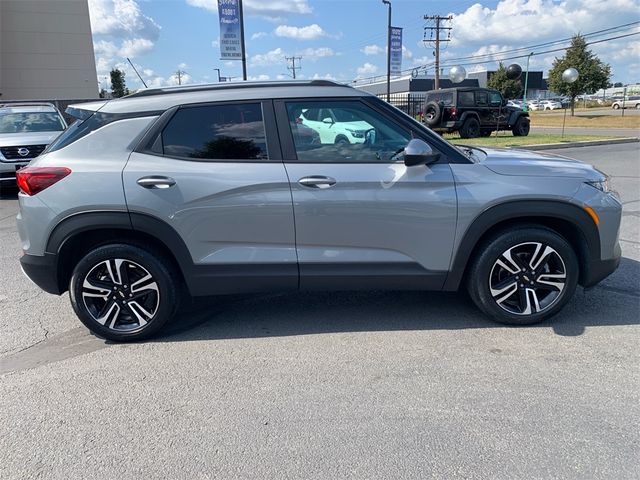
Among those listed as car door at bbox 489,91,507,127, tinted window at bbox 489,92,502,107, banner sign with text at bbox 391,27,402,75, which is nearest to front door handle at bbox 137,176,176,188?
car door at bbox 489,91,507,127

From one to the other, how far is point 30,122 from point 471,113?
17.1 m

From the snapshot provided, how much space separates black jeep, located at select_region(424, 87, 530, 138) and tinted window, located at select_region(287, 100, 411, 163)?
18.4 m

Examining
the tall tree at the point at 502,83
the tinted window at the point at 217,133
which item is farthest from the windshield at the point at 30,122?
the tall tree at the point at 502,83

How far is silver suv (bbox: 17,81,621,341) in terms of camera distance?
132 inches

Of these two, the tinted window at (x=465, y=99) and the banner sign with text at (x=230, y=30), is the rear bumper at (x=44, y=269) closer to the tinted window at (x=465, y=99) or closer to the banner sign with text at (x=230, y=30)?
the banner sign with text at (x=230, y=30)

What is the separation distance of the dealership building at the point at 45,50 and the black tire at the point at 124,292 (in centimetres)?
4041

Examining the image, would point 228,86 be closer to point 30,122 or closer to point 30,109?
point 30,122

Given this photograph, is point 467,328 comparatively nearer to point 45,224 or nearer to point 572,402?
point 572,402

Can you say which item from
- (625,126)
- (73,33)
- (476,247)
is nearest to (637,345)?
(476,247)

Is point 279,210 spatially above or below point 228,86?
below

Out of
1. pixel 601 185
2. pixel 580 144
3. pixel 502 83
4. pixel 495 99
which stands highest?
pixel 502 83

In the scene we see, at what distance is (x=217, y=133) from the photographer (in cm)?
346

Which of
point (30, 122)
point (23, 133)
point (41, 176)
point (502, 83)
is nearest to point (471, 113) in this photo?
point (30, 122)

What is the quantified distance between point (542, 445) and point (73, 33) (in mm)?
45630
